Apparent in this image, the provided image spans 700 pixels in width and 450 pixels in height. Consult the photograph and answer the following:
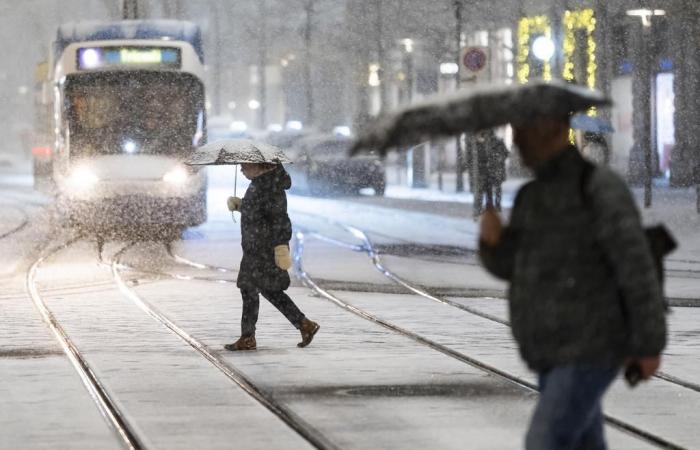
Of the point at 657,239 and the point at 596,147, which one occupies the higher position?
the point at 657,239

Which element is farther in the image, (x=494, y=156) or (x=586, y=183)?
(x=494, y=156)

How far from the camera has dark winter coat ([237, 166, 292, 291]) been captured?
39.1 feet

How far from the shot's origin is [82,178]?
1072 inches

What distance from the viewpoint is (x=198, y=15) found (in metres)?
99.7

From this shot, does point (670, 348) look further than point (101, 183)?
No

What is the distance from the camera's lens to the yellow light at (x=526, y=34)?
155 ft

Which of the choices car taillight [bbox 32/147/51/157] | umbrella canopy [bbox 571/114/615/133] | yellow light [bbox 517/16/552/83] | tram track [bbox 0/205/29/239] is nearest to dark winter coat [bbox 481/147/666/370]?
tram track [bbox 0/205/29/239]

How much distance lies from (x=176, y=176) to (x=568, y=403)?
877 inches

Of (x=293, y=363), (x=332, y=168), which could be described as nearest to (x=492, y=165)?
(x=332, y=168)

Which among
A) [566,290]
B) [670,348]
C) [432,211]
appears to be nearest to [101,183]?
[432,211]

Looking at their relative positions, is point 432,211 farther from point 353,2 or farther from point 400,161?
point 353,2

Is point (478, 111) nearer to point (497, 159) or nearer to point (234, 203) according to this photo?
point (234, 203)

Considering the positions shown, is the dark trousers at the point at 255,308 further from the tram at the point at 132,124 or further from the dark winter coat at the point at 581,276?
the tram at the point at 132,124

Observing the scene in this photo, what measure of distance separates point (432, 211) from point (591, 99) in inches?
1158
